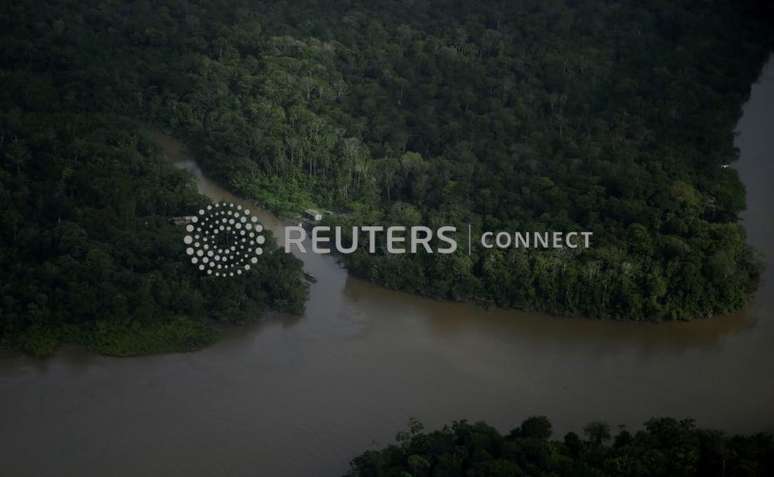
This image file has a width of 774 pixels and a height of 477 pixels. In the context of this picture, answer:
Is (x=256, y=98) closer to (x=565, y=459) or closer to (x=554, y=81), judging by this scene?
(x=554, y=81)

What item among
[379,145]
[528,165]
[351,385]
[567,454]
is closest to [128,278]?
[351,385]

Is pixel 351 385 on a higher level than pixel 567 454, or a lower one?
higher

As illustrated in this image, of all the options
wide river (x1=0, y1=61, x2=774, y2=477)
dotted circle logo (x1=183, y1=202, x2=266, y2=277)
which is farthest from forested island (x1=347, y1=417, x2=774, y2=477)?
dotted circle logo (x1=183, y1=202, x2=266, y2=277)

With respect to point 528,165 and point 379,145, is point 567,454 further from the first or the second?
point 379,145

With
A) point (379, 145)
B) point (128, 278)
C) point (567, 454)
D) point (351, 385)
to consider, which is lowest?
point (567, 454)

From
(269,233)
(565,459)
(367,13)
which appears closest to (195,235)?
(269,233)

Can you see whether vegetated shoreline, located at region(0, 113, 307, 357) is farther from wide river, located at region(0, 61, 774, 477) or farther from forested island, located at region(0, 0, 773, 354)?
wide river, located at region(0, 61, 774, 477)
